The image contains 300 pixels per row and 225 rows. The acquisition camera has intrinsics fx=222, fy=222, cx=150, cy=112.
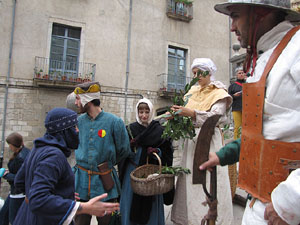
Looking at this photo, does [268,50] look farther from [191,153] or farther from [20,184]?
[20,184]

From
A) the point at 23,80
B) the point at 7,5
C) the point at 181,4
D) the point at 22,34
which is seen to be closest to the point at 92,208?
the point at 23,80

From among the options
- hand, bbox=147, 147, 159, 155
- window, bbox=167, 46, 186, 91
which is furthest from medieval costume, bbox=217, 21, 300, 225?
window, bbox=167, 46, 186, 91

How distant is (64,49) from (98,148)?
30.5ft

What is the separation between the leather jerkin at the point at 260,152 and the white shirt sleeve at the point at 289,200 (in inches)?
4.7

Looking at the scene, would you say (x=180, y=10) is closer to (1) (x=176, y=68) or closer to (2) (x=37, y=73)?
(1) (x=176, y=68)

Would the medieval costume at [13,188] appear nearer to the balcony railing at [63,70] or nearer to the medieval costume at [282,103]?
the medieval costume at [282,103]

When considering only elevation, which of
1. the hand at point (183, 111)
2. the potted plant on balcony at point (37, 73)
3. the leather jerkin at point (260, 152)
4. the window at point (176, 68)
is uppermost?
the window at point (176, 68)

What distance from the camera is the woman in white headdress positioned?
252 cm

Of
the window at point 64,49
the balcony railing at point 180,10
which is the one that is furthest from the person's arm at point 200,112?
the balcony railing at point 180,10

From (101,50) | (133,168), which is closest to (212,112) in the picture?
(133,168)

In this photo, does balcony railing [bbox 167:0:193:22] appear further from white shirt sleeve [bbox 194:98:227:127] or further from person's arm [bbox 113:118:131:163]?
person's arm [bbox 113:118:131:163]

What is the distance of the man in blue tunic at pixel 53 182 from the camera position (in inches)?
54.1

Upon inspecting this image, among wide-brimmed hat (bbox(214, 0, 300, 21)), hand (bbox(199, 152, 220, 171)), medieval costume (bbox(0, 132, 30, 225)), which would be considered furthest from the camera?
medieval costume (bbox(0, 132, 30, 225))

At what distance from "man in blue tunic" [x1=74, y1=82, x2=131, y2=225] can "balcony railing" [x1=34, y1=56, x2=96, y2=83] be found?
25.2 feet
